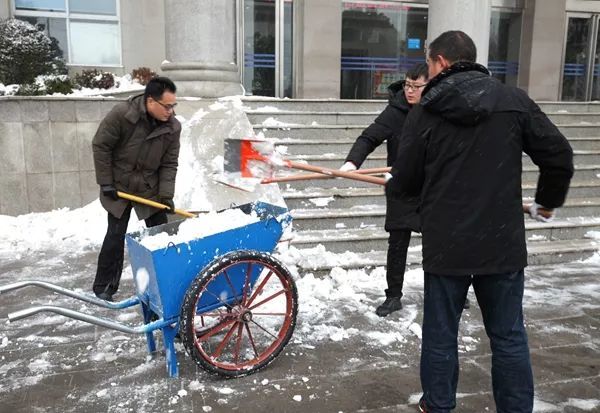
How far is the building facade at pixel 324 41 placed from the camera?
31.6 feet

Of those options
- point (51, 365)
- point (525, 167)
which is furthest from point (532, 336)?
point (525, 167)

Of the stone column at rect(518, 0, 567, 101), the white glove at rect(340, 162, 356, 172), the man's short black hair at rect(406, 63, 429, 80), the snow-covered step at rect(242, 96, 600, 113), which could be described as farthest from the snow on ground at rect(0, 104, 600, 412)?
the stone column at rect(518, 0, 567, 101)

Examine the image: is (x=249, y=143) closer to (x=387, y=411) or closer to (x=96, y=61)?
(x=387, y=411)

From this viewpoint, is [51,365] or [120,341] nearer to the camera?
[51,365]

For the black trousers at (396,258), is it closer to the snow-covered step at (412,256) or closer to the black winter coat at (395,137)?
the black winter coat at (395,137)

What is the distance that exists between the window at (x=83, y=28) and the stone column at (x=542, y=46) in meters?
10.2

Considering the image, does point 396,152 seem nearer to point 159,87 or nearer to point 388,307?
point 388,307

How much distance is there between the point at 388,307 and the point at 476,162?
2396mm

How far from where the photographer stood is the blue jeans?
286 cm

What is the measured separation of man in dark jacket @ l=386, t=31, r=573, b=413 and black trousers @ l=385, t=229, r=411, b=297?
1.76m

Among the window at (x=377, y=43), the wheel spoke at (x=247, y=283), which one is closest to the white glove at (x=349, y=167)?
the wheel spoke at (x=247, y=283)

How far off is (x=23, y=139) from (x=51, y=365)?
16.4ft

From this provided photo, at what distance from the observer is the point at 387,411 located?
3.37m

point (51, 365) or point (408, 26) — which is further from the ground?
point (408, 26)
